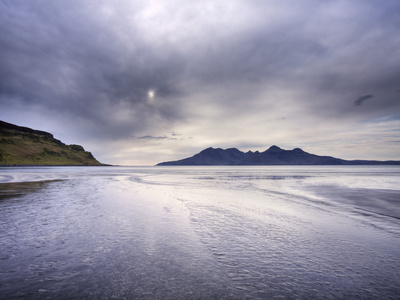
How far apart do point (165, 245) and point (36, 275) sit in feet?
14.2

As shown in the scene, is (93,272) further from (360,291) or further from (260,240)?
(360,291)

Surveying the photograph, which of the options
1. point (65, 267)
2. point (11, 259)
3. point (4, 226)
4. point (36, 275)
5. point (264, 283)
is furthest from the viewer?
point (4, 226)

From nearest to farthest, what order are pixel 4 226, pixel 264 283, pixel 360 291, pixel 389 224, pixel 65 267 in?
pixel 360 291, pixel 264 283, pixel 65 267, pixel 4 226, pixel 389 224

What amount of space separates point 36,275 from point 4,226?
7186 millimetres

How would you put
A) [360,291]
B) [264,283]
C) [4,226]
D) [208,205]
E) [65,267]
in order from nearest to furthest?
[360,291]
[264,283]
[65,267]
[4,226]
[208,205]

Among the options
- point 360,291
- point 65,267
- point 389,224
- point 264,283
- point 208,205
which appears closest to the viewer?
point 360,291

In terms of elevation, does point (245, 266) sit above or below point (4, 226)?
below

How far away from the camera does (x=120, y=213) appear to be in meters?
14.4

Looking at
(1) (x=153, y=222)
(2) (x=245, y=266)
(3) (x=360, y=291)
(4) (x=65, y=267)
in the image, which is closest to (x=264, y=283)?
(2) (x=245, y=266)

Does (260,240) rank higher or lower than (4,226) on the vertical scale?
lower

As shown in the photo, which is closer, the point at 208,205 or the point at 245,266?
the point at 245,266

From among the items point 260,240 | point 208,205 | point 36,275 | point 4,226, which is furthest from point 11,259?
point 208,205

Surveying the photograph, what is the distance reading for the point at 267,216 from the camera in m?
13.7

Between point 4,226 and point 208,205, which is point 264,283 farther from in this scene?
point 4,226
